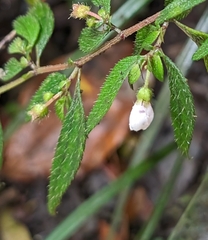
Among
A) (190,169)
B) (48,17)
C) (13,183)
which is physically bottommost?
(190,169)

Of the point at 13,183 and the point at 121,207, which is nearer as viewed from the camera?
the point at 121,207

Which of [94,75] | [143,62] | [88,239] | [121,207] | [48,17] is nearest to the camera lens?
[143,62]

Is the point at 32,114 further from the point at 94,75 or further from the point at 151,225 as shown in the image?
the point at 94,75

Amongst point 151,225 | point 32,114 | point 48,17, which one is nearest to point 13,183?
point 151,225

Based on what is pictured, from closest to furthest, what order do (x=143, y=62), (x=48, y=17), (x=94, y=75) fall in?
(x=143, y=62), (x=48, y=17), (x=94, y=75)

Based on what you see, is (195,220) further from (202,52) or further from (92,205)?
(202,52)

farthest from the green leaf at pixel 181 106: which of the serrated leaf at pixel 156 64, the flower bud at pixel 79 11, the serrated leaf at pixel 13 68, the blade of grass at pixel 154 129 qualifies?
the blade of grass at pixel 154 129
